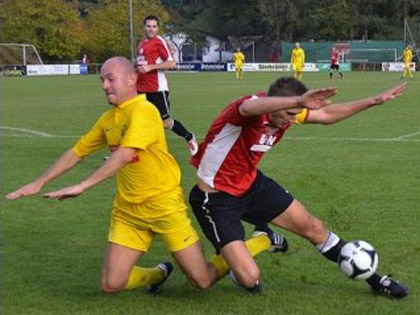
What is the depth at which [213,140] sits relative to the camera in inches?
207

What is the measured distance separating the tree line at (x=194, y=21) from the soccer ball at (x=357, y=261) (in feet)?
205

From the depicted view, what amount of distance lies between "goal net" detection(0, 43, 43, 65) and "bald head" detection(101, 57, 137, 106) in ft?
166

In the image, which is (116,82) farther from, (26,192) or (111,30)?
(111,30)

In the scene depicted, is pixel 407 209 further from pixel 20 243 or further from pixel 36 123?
pixel 36 123

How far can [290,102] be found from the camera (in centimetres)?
441

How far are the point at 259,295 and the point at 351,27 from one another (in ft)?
266

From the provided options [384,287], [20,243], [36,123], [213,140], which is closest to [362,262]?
[384,287]

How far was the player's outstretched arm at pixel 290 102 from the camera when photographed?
4344mm

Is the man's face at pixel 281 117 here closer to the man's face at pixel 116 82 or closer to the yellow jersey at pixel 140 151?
the yellow jersey at pixel 140 151

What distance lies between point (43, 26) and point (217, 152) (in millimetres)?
63330

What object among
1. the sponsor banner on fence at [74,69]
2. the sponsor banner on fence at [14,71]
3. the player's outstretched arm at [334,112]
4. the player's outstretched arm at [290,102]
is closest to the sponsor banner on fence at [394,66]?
the sponsor banner on fence at [74,69]

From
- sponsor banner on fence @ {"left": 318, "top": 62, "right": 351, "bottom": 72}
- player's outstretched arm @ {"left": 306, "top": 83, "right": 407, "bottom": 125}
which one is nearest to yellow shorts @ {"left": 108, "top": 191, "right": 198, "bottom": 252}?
player's outstretched arm @ {"left": 306, "top": 83, "right": 407, "bottom": 125}

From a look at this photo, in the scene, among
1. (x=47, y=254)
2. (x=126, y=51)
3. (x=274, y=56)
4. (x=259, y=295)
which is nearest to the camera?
(x=259, y=295)

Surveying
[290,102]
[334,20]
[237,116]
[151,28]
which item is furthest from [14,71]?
[290,102]
